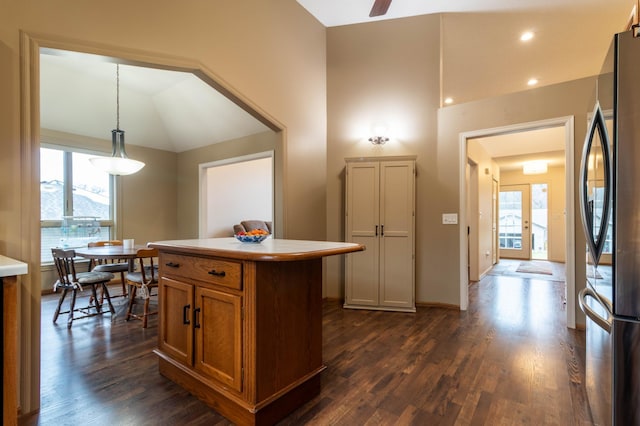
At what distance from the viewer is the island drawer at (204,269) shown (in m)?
1.57

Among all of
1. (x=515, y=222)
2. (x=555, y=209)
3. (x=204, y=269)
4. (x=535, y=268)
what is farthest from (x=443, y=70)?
(x=555, y=209)

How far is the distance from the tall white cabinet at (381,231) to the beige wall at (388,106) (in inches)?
12.5

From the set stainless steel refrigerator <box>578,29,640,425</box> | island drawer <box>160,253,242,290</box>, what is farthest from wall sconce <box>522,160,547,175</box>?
island drawer <box>160,253,242,290</box>

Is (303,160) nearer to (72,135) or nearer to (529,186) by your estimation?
(72,135)

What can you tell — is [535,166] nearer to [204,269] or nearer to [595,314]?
[595,314]

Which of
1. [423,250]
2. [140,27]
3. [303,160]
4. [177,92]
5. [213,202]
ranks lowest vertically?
[423,250]

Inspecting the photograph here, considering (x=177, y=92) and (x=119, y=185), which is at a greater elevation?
(x=177, y=92)

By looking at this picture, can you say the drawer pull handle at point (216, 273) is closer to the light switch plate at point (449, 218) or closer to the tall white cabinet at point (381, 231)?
the tall white cabinet at point (381, 231)

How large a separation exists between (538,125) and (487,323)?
2.15 meters

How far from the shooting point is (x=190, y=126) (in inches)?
199

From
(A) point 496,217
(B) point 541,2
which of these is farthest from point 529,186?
(B) point 541,2

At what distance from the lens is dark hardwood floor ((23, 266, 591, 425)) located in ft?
5.43

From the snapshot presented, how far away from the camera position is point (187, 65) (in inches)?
88.5

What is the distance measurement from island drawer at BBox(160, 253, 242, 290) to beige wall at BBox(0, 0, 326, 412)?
0.67 metres
